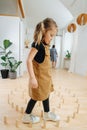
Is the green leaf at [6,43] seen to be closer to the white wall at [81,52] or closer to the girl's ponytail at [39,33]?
the white wall at [81,52]

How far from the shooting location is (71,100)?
271cm

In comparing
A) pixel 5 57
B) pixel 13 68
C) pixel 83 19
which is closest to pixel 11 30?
pixel 5 57

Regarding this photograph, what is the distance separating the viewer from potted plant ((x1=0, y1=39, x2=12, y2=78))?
4.38m

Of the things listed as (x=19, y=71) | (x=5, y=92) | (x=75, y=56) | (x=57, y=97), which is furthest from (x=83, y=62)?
(x=5, y=92)

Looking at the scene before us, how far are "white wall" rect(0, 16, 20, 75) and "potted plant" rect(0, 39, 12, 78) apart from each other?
8.9 inches

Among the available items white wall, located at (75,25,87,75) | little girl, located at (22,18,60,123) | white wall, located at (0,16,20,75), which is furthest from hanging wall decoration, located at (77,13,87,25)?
little girl, located at (22,18,60,123)

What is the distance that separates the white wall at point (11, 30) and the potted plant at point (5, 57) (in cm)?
22

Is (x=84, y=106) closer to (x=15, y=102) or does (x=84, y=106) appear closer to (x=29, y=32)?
(x=15, y=102)

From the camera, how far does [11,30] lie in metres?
4.61

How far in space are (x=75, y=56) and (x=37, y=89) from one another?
13.9ft

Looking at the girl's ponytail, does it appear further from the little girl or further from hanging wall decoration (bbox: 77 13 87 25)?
hanging wall decoration (bbox: 77 13 87 25)

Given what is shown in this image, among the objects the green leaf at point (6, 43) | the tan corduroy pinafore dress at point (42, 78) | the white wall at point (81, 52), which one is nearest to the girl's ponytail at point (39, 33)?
the tan corduroy pinafore dress at point (42, 78)

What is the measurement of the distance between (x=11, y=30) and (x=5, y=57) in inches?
33.7

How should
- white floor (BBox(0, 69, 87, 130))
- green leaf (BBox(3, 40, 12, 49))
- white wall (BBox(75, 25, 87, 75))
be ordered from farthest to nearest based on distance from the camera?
1. white wall (BBox(75, 25, 87, 75))
2. green leaf (BBox(3, 40, 12, 49))
3. white floor (BBox(0, 69, 87, 130))
